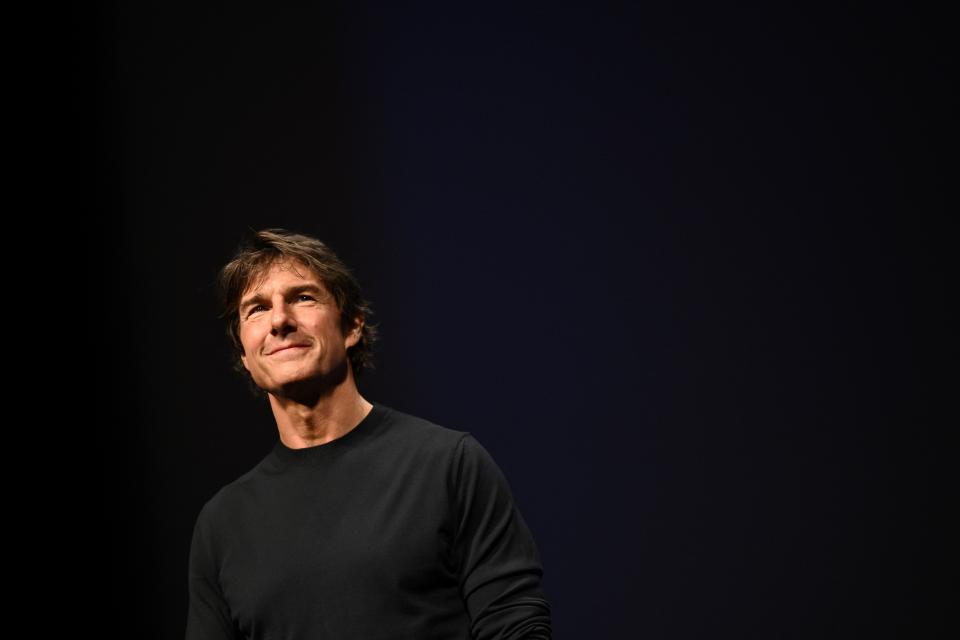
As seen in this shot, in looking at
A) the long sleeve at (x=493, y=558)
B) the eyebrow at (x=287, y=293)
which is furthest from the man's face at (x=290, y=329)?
the long sleeve at (x=493, y=558)

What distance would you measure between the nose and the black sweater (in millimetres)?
195

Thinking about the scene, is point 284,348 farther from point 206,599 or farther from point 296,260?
point 206,599

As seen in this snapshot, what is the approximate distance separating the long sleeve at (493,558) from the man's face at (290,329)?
27cm

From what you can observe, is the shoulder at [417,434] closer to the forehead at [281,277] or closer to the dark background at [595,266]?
the forehead at [281,277]

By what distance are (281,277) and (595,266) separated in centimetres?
82

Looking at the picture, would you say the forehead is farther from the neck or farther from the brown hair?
the neck

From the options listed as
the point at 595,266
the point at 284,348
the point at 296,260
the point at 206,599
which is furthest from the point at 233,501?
the point at 595,266

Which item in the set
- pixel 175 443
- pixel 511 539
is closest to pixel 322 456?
pixel 511 539

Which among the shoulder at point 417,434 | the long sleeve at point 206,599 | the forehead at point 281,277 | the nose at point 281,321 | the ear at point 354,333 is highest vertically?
the forehead at point 281,277

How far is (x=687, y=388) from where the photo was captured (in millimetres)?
2076

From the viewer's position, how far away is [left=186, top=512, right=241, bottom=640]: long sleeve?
151 centimetres

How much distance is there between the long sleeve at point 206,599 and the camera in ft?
4.95

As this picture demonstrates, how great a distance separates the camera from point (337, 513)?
1.45 metres

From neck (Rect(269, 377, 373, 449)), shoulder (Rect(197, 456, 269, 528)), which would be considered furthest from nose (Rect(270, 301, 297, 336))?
shoulder (Rect(197, 456, 269, 528))
